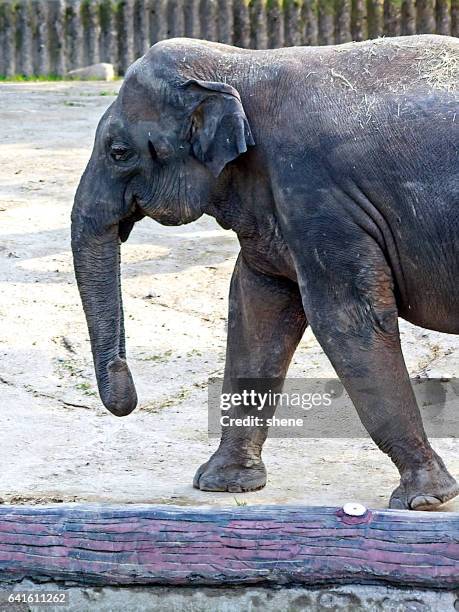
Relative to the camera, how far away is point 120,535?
4141 millimetres

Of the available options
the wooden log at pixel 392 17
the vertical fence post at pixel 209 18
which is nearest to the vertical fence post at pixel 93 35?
the vertical fence post at pixel 209 18

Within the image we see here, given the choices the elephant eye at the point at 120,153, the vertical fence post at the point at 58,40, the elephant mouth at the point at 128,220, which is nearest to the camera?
the elephant eye at the point at 120,153

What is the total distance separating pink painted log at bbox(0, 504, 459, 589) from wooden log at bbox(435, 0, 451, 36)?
10.2 meters

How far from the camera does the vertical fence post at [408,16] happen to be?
45.3 ft

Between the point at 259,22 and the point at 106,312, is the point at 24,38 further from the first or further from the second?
the point at 106,312

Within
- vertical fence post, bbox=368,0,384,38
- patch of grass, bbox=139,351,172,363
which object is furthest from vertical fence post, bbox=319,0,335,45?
patch of grass, bbox=139,351,172,363

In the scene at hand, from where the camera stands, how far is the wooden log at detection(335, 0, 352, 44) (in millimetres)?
13875

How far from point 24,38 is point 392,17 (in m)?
3.30

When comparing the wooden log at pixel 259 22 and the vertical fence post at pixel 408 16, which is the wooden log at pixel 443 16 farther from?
the wooden log at pixel 259 22

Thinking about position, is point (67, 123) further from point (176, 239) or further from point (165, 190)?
point (165, 190)

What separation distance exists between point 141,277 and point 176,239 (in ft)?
1.95

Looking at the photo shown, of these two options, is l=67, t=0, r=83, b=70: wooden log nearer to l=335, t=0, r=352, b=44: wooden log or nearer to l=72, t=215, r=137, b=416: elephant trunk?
l=335, t=0, r=352, b=44: wooden log

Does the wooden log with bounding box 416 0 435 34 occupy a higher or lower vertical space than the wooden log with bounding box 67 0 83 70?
higher

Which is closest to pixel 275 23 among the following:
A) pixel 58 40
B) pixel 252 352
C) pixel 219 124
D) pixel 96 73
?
pixel 96 73
